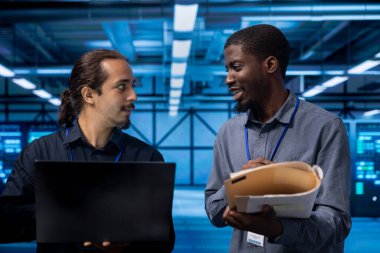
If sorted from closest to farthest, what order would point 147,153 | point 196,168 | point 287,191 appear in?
point 287,191 → point 147,153 → point 196,168

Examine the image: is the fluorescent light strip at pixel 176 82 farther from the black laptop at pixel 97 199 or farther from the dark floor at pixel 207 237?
the black laptop at pixel 97 199

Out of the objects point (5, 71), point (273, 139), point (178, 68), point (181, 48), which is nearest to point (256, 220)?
point (273, 139)

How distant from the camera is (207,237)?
8406 mm

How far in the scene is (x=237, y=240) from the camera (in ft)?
6.85

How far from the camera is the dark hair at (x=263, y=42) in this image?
2.08 meters

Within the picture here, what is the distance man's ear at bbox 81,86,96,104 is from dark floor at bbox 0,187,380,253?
5.18 meters

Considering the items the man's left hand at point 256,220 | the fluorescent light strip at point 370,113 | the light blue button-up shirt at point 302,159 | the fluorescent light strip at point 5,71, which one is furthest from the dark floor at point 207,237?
the fluorescent light strip at point 370,113

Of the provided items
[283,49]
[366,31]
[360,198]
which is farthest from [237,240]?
[366,31]

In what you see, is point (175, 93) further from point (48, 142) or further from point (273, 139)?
point (273, 139)

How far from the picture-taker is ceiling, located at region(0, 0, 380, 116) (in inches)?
293

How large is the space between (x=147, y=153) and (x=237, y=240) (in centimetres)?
58

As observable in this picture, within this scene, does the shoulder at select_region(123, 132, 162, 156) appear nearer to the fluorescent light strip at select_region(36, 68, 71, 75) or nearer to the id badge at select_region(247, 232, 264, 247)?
the id badge at select_region(247, 232, 264, 247)

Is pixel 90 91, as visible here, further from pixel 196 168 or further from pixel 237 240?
pixel 196 168

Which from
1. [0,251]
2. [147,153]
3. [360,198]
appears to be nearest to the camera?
[147,153]
